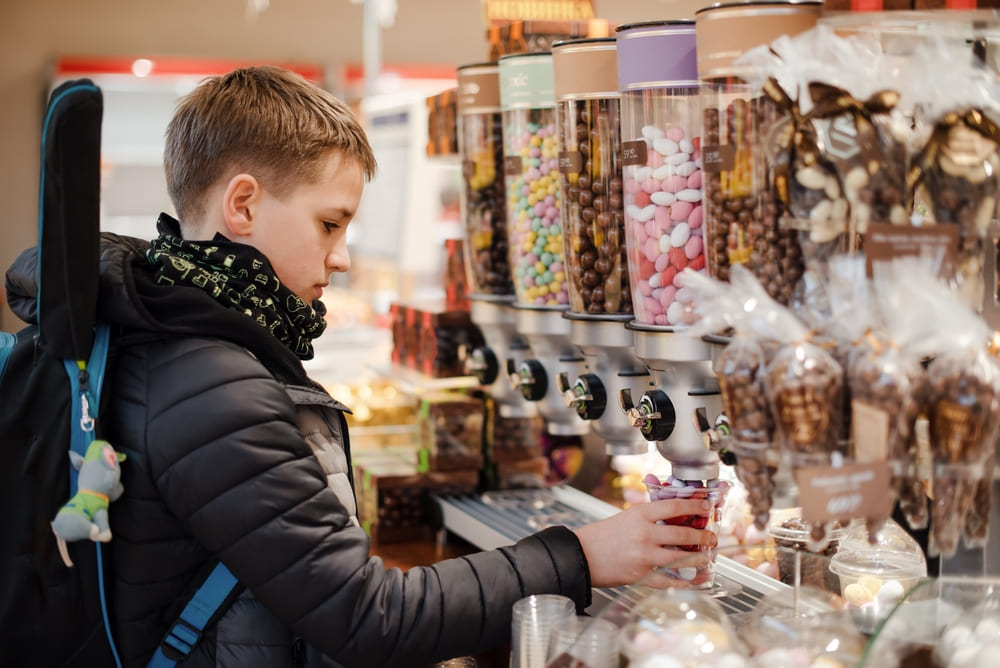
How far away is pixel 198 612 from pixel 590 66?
1118 mm

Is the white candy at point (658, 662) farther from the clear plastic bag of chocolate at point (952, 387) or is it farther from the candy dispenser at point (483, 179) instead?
the candy dispenser at point (483, 179)

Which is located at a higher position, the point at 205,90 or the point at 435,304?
the point at 205,90

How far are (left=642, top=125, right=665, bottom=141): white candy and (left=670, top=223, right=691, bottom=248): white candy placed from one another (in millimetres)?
146

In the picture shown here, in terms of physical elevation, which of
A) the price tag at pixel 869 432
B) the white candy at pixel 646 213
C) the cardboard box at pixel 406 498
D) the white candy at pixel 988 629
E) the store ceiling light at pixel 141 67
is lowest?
the cardboard box at pixel 406 498

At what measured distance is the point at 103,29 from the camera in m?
8.89

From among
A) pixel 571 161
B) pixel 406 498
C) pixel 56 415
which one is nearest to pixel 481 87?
pixel 571 161

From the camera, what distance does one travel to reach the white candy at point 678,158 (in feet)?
5.68

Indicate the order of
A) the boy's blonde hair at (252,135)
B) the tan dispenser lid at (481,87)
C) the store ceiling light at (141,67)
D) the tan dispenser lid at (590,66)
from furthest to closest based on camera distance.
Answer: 1. the store ceiling light at (141,67)
2. the tan dispenser lid at (481,87)
3. the tan dispenser lid at (590,66)
4. the boy's blonde hair at (252,135)

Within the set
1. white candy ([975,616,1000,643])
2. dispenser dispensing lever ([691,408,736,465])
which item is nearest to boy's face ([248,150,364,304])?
dispenser dispensing lever ([691,408,736,465])

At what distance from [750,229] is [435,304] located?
5.15ft

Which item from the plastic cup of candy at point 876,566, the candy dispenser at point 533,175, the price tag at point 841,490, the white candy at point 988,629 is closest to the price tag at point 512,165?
the candy dispenser at point 533,175

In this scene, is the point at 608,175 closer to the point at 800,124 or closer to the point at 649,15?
the point at 800,124

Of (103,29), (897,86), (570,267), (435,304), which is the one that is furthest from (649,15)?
(897,86)

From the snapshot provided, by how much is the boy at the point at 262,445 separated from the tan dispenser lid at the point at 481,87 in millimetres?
694
